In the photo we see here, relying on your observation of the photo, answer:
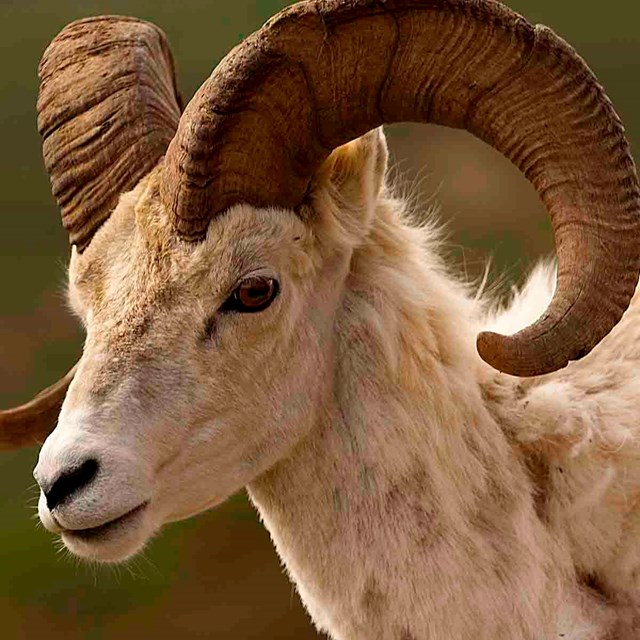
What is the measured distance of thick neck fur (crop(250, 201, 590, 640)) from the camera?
4.12 m

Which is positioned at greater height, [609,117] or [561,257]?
[609,117]

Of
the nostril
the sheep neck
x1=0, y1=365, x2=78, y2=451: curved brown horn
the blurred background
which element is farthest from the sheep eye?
the blurred background

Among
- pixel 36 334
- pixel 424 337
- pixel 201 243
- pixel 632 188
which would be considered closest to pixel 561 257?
pixel 632 188

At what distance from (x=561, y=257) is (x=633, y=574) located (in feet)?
3.43

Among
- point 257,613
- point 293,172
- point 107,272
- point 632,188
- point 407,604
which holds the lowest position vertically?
point 257,613

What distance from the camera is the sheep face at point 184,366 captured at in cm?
379

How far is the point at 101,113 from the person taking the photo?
4.63 m

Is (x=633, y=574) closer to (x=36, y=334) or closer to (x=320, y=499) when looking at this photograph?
(x=320, y=499)

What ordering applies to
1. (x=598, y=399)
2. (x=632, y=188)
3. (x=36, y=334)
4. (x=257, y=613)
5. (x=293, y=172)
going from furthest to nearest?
(x=36, y=334)
(x=257, y=613)
(x=598, y=399)
(x=293, y=172)
(x=632, y=188)

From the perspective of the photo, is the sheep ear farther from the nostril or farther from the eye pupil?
the nostril

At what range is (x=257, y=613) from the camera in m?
11.3

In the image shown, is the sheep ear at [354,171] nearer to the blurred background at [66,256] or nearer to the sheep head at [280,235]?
the sheep head at [280,235]

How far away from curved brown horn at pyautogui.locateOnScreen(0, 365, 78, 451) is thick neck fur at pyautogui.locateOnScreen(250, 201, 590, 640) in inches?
39.0

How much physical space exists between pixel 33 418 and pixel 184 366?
1.23m
